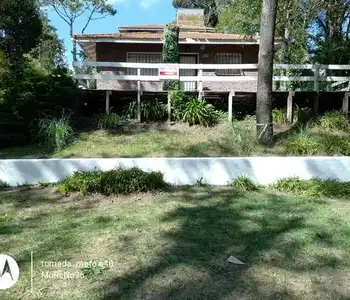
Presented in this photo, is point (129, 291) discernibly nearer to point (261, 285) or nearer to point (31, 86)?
point (261, 285)

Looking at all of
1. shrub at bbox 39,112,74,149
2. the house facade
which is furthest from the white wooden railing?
the house facade

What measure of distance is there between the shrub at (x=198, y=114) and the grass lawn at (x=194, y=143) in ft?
1.09

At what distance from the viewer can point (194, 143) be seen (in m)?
11.2

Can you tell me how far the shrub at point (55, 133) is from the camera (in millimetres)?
10883

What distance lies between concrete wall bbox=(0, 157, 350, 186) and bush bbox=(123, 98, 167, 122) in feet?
18.3

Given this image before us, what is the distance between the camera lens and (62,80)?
1313 centimetres

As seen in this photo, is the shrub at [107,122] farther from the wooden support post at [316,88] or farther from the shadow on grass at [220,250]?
the wooden support post at [316,88]

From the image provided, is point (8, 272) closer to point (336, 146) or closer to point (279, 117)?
point (336, 146)

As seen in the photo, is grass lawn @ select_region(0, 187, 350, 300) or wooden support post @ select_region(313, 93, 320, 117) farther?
wooden support post @ select_region(313, 93, 320, 117)

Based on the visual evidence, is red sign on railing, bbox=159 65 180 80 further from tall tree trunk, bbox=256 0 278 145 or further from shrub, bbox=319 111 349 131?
shrub, bbox=319 111 349 131

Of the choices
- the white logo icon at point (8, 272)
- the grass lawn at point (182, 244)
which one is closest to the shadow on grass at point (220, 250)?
the grass lawn at point (182, 244)

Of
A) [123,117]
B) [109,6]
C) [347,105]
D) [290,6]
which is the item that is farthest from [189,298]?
[109,6]

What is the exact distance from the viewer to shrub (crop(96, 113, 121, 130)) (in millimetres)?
12633

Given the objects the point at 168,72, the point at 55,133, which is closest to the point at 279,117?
the point at 168,72
